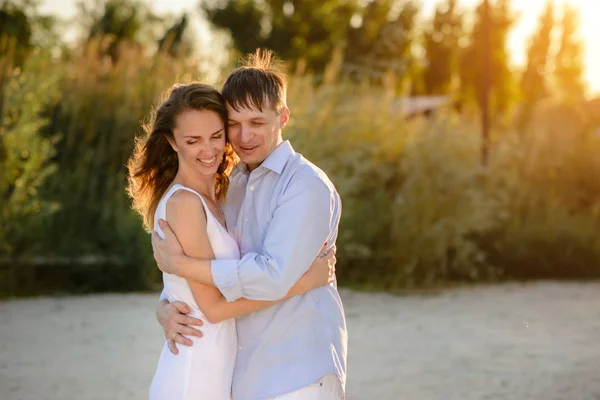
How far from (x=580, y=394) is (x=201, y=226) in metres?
4.14

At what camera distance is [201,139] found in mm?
3469

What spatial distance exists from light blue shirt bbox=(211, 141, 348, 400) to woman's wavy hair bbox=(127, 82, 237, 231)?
31 centimetres

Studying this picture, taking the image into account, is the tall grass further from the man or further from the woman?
the man

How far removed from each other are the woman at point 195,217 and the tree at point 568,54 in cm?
2915

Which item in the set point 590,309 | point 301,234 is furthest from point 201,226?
point 590,309

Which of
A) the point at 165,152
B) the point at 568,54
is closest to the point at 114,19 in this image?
the point at 568,54

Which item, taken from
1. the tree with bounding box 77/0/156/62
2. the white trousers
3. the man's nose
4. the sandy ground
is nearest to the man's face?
the man's nose

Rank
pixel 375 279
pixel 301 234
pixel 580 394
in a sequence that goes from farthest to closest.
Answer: pixel 375 279
pixel 580 394
pixel 301 234

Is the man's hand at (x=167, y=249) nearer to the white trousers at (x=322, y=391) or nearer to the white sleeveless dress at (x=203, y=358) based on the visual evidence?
→ the white sleeveless dress at (x=203, y=358)

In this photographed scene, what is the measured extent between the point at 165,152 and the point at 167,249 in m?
0.47

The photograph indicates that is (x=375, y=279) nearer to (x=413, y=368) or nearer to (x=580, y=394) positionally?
(x=413, y=368)

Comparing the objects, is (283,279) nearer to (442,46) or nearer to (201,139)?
(201,139)

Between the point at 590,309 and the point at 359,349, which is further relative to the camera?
the point at 590,309

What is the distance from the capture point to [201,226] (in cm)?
334
